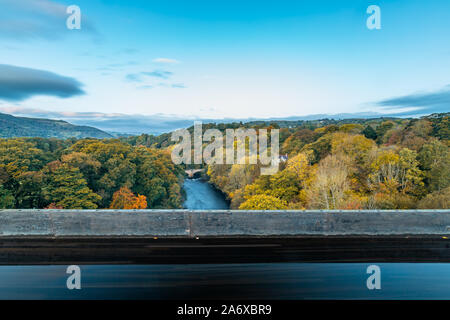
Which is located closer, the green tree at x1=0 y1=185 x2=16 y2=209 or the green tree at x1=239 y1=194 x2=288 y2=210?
the green tree at x1=0 y1=185 x2=16 y2=209

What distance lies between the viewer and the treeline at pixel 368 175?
16.4m

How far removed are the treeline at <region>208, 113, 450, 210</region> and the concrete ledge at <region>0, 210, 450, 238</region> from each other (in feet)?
41.7

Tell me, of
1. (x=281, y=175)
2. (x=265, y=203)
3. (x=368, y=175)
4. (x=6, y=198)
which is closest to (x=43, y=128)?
(x=6, y=198)

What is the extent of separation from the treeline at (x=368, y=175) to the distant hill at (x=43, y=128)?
22.3m

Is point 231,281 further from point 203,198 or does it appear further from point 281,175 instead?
point 203,198

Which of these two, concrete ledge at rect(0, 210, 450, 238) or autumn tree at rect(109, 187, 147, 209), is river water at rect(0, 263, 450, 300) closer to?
concrete ledge at rect(0, 210, 450, 238)

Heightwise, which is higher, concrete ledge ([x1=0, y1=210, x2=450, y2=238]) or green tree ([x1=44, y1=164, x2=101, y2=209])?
concrete ledge ([x1=0, y1=210, x2=450, y2=238])

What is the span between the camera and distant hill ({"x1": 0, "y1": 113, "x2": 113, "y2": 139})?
32.9 metres

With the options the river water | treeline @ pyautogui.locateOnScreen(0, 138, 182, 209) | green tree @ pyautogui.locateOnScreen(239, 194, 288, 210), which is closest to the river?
treeline @ pyautogui.locateOnScreen(0, 138, 182, 209)

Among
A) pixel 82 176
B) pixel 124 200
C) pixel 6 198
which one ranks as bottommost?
pixel 124 200

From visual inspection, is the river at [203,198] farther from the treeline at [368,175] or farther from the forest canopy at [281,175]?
the treeline at [368,175]

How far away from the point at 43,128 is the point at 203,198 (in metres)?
24.6

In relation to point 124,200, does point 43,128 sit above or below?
above

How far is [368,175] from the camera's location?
19.9 m
